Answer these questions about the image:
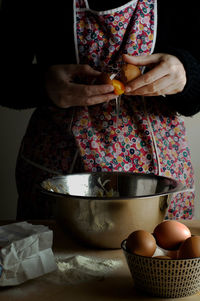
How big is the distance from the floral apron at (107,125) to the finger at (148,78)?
0.39 feet

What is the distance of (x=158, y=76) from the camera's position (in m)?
1.00

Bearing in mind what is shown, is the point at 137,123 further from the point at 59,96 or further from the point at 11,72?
the point at 11,72

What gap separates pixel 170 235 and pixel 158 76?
424 millimetres

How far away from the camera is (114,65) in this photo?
1.08 meters

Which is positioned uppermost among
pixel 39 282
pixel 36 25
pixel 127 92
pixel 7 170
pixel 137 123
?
pixel 36 25

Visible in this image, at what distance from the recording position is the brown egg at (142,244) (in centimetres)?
66

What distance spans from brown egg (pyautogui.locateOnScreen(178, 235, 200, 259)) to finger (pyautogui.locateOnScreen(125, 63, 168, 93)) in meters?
0.43

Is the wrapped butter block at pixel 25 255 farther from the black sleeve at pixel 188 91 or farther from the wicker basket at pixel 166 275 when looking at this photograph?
the black sleeve at pixel 188 91

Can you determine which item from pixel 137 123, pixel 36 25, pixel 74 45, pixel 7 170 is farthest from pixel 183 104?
pixel 7 170

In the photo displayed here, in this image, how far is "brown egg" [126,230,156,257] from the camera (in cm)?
66

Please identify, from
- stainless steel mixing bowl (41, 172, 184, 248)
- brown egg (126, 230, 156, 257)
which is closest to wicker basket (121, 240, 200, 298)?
brown egg (126, 230, 156, 257)

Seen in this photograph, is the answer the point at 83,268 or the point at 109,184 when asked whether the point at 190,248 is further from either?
the point at 109,184

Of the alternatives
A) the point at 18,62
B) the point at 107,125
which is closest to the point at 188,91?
the point at 107,125

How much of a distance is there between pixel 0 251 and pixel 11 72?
0.59 m
